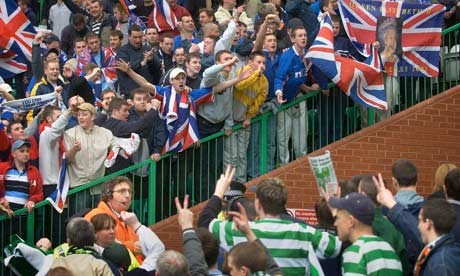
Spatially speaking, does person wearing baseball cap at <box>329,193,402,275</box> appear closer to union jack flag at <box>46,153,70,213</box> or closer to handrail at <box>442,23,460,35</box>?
union jack flag at <box>46,153,70,213</box>

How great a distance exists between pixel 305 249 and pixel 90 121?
5.49 m

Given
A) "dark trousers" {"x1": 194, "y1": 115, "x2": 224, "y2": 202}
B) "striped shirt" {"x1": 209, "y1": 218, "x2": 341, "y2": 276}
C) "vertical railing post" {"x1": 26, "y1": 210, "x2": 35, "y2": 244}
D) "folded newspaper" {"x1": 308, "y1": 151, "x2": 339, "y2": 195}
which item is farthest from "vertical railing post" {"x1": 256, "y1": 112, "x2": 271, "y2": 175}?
"striped shirt" {"x1": 209, "y1": 218, "x2": 341, "y2": 276}

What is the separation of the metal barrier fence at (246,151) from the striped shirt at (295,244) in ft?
17.5

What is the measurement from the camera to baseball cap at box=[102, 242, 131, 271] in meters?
11.9

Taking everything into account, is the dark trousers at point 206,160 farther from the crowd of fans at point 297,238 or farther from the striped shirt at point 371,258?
the striped shirt at point 371,258

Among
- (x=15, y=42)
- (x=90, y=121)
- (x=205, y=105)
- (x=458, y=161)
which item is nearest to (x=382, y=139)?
(x=458, y=161)

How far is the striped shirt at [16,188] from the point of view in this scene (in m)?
15.7

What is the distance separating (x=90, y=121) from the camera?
634 inches

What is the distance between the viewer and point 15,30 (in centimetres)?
1964

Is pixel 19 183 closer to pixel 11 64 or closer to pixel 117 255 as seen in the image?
pixel 117 255

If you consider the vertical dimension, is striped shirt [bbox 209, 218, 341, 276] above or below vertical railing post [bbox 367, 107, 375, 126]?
below

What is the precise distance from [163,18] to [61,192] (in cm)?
664

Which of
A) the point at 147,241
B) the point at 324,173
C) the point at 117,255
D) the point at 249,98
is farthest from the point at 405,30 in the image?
the point at 117,255

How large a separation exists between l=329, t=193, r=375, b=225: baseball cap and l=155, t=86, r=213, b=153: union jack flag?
5937mm
